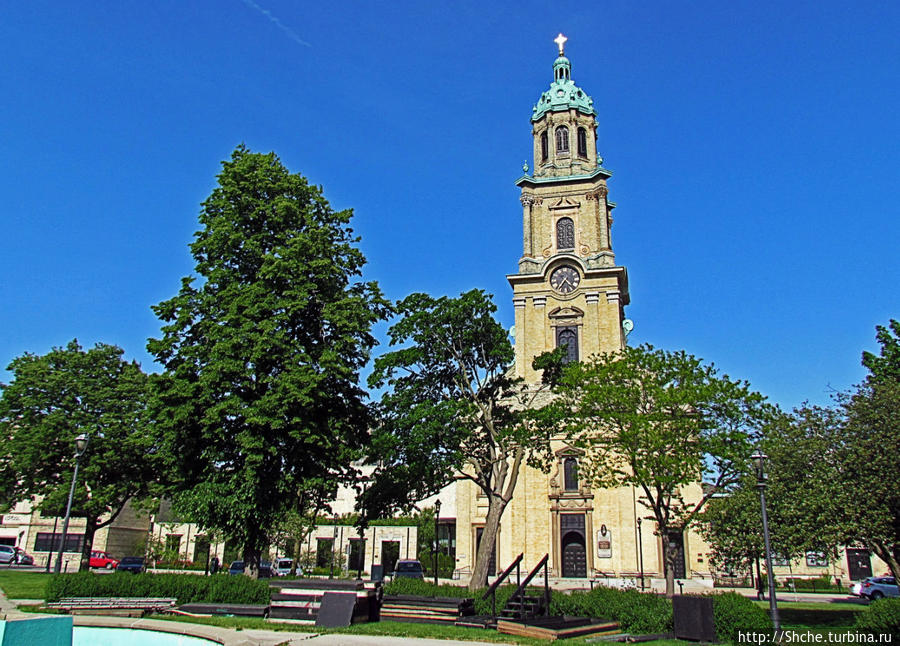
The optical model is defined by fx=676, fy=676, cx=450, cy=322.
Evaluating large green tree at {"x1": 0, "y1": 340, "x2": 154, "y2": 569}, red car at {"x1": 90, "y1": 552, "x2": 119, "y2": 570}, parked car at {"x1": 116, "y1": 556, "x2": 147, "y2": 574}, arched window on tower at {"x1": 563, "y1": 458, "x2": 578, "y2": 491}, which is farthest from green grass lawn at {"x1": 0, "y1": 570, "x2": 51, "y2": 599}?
arched window on tower at {"x1": 563, "y1": 458, "x2": 578, "y2": 491}

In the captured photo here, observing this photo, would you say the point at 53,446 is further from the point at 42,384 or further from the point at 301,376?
the point at 301,376

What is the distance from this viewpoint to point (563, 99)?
52.3 meters

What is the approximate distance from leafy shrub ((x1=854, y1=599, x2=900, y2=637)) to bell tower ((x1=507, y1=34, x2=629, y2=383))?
103 ft

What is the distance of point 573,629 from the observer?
1560 centimetres

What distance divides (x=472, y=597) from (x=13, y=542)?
51418 millimetres

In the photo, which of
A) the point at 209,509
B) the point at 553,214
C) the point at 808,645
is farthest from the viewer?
the point at 553,214

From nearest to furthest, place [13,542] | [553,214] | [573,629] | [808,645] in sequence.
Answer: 1. [808,645]
2. [573,629]
3. [553,214]
4. [13,542]

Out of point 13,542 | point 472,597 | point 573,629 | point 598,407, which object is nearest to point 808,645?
point 573,629

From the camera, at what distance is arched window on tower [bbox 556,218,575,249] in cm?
4903

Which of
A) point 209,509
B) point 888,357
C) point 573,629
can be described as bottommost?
point 573,629

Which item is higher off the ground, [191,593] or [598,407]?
[598,407]

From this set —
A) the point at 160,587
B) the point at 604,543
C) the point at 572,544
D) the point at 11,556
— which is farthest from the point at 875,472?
the point at 11,556

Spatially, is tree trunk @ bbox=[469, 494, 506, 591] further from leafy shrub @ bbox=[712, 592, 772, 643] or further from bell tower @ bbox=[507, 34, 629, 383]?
bell tower @ bbox=[507, 34, 629, 383]

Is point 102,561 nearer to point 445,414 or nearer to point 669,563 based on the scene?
point 445,414
